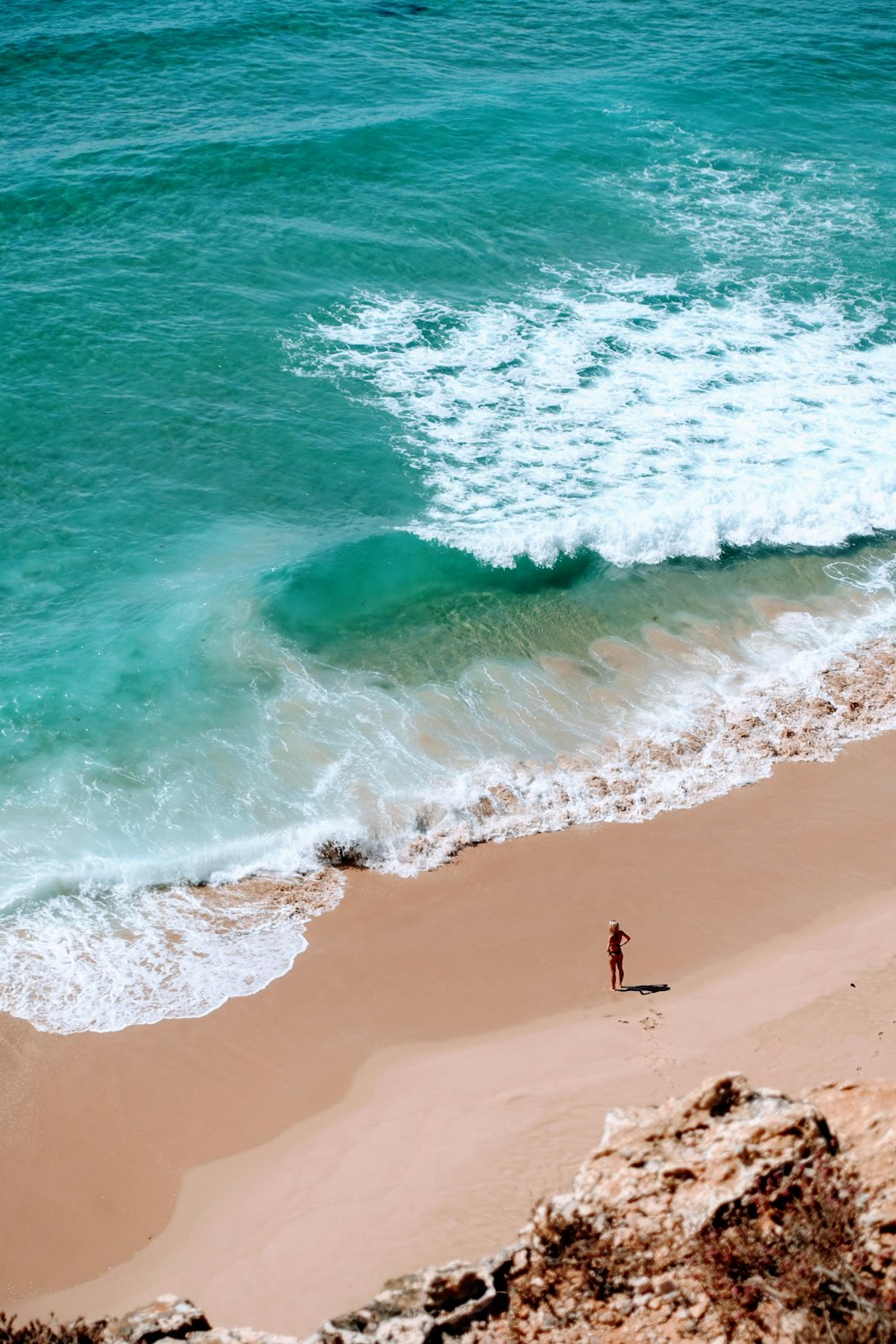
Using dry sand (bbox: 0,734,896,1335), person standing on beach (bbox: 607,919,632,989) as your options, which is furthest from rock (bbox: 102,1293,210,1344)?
person standing on beach (bbox: 607,919,632,989)

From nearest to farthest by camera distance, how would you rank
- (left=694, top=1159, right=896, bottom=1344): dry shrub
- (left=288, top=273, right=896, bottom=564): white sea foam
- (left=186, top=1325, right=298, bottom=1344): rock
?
(left=694, top=1159, right=896, bottom=1344): dry shrub
(left=186, top=1325, right=298, bottom=1344): rock
(left=288, top=273, right=896, bottom=564): white sea foam

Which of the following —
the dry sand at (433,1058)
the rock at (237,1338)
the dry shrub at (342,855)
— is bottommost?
the dry sand at (433,1058)


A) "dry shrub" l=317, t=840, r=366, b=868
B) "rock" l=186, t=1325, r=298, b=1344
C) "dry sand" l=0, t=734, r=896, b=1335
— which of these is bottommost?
"dry sand" l=0, t=734, r=896, b=1335

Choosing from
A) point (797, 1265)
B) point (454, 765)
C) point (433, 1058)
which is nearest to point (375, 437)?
point (454, 765)

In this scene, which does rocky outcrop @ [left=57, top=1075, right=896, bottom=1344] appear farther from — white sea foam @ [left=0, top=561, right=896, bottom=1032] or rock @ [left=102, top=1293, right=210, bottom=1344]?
white sea foam @ [left=0, top=561, right=896, bottom=1032]

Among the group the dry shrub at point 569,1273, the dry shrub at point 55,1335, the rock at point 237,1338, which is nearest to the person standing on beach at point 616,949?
the dry shrub at point 569,1273

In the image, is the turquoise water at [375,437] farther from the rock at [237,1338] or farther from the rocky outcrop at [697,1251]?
Answer: the rocky outcrop at [697,1251]
